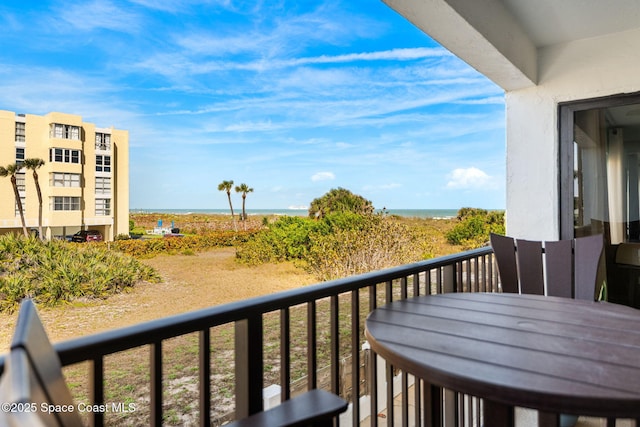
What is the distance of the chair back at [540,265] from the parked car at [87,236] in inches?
750

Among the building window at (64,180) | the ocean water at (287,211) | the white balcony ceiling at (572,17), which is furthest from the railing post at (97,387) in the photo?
the ocean water at (287,211)

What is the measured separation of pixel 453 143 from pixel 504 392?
97.3ft

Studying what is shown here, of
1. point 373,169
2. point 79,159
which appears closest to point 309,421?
point 79,159

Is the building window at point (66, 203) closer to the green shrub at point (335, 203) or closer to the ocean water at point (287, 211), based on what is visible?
the ocean water at point (287, 211)

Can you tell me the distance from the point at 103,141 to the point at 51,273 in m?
6.82

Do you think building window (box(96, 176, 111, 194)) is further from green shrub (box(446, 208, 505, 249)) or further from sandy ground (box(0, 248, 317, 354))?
green shrub (box(446, 208, 505, 249))

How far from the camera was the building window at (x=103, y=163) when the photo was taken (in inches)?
723

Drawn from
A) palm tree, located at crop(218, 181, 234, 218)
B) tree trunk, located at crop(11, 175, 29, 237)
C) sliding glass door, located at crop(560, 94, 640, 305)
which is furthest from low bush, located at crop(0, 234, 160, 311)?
sliding glass door, located at crop(560, 94, 640, 305)

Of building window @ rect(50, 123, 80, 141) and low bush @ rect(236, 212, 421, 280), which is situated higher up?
building window @ rect(50, 123, 80, 141)

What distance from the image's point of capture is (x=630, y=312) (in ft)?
4.69

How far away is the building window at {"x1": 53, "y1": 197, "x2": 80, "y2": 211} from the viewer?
55.4 feet

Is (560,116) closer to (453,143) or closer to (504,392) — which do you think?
(504,392)

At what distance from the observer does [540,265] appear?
8.21 ft

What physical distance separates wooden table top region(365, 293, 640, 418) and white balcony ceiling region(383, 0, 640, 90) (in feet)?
4.66
